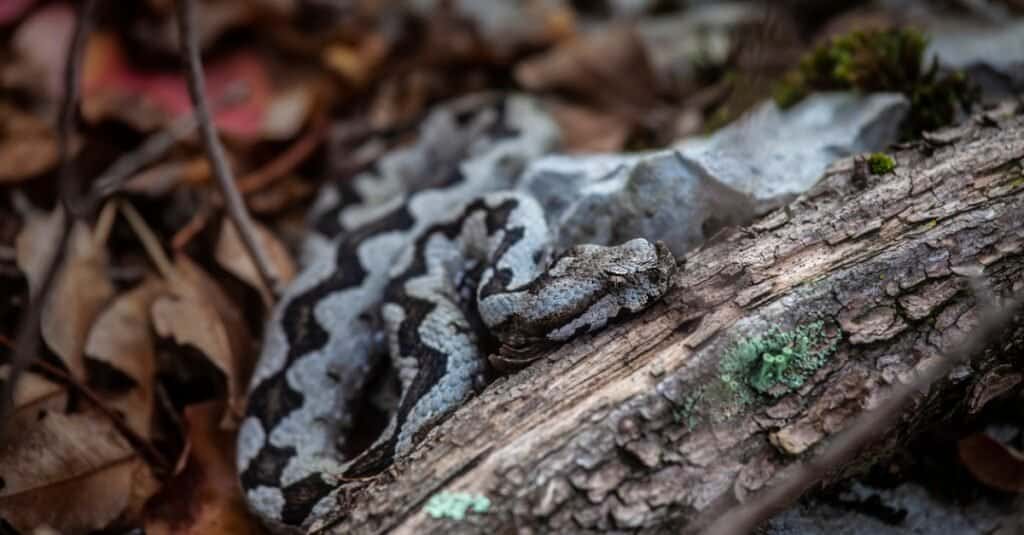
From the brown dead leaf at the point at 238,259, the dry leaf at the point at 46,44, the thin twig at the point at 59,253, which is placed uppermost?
the dry leaf at the point at 46,44

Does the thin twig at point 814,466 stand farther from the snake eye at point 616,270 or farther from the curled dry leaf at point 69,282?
the curled dry leaf at point 69,282

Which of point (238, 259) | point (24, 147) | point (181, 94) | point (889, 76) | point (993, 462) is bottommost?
point (993, 462)

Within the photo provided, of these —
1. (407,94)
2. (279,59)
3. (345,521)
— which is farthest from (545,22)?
(345,521)

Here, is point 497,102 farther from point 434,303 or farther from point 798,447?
point 798,447

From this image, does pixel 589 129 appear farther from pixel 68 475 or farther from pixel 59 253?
pixel 59 253

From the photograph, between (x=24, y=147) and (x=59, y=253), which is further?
(x=24, y=147)

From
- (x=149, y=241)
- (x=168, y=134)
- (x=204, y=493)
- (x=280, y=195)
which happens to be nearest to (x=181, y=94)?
(x=280, y=195)

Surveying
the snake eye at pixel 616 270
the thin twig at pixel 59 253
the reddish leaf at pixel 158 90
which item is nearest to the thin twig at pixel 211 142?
the thin twig at pixel 59 253
